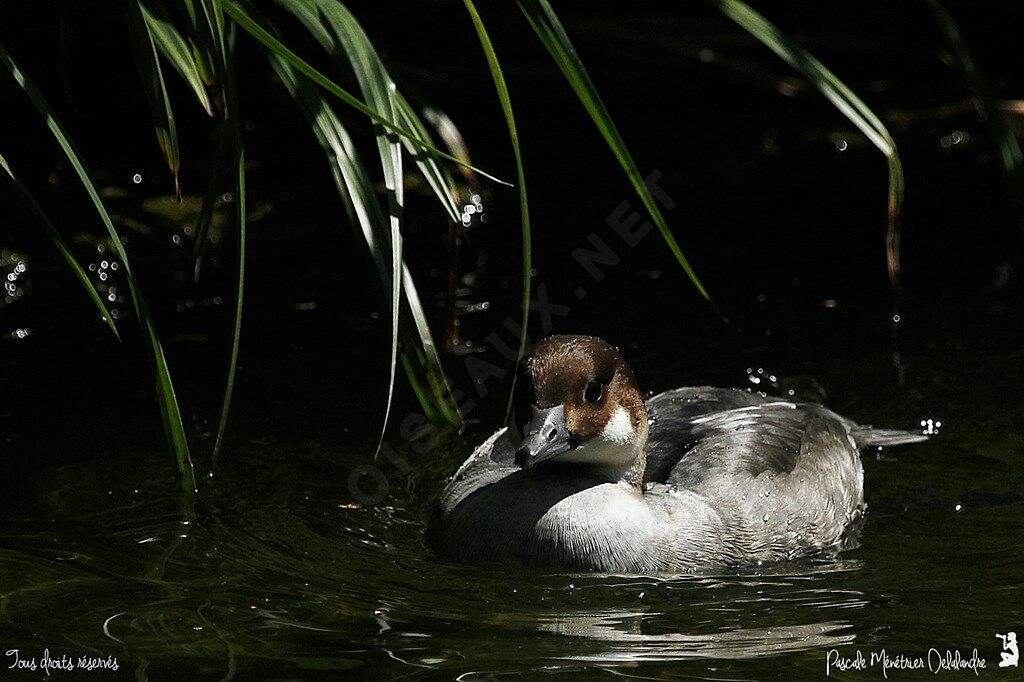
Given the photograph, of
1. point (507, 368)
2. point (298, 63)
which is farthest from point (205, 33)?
point (507, 368)

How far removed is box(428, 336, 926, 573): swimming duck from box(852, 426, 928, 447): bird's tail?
1.04ft

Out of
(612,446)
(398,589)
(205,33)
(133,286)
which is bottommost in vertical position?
(398,589)

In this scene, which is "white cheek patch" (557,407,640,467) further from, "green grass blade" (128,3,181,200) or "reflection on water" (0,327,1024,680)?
"green grass blade" (128,3,181,200)

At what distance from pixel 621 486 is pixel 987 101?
161 centimetres

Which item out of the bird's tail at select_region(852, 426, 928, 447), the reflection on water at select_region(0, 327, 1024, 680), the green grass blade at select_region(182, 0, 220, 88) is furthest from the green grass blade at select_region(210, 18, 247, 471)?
the bird's tail at select_region(852, 426, 928, 447)

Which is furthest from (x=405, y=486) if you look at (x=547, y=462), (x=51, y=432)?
(x=51, y=432)

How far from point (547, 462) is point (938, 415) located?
6.16 ft

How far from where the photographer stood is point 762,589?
4262 millimetres

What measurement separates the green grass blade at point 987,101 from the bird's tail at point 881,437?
1310 mm

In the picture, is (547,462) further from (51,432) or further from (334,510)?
(51,432)

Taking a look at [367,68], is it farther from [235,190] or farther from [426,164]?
[235,190]

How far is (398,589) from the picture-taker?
4.17 metres

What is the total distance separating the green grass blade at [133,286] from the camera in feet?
12.3

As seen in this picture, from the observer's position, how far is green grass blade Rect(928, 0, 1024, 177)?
14.4 feet
